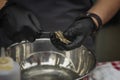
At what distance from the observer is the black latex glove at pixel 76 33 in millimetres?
949

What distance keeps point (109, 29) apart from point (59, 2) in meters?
0.78

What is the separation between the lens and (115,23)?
6.01 feet

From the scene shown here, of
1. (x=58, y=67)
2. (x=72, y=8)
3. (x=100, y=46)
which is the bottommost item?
(x=100, y=46)

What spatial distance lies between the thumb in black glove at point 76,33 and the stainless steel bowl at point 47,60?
73 millimetres

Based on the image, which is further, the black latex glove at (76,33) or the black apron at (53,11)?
the black apron at (53,11)

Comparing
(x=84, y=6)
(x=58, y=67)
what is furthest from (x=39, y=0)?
(x=58, y=67)

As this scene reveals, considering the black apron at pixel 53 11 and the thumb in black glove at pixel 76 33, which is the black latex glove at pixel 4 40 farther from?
the thumb in black glove at pixel 76 33

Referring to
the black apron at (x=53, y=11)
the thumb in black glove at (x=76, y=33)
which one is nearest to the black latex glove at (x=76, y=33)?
the thumb in black glove at (x=76, y=33)

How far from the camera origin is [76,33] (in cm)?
98

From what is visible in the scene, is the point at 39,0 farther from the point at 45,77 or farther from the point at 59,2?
the point at 45,77

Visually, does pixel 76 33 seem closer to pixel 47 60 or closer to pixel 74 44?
pixel 74 44

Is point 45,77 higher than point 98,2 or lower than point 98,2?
lower

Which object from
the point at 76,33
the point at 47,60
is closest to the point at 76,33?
the point at 76,33

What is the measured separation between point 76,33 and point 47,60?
0.62 ft
